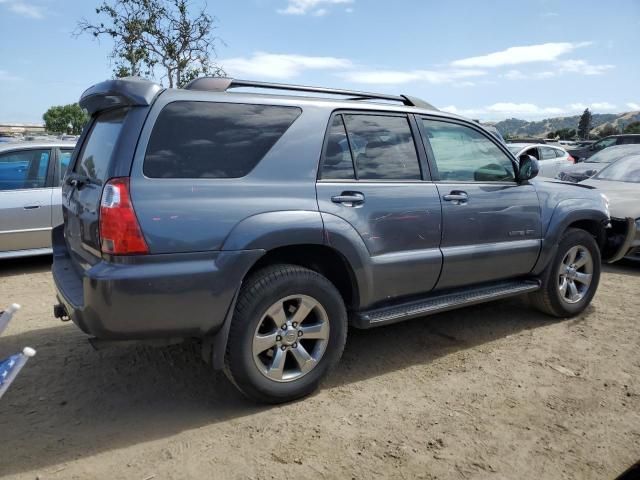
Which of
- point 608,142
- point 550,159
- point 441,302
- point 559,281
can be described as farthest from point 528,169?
point 608,142

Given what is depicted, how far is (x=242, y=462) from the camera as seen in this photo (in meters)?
2.68

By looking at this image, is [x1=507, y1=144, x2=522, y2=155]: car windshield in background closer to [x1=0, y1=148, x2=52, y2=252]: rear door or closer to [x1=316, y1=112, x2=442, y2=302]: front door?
[x1=316, y1=112, x2=442, y2=302]: front door

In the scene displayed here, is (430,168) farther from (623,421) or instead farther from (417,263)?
(623,421)

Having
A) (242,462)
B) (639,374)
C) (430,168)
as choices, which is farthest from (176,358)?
(639,374)

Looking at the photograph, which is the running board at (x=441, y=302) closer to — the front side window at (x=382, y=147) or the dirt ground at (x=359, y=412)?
the dirt ground at (x=359, y=412)

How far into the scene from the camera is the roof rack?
10.5 feet

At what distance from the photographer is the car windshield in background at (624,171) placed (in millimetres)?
8008

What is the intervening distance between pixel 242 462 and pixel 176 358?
143 centimetres

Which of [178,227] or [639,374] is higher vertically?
[178,227]

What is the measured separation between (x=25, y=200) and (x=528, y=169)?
5.55 meters

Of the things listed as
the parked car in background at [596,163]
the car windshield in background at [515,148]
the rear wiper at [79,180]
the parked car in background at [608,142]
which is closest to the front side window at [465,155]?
the rear wiper at [79,180]

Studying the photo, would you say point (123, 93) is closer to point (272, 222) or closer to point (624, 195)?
point (272, 222)

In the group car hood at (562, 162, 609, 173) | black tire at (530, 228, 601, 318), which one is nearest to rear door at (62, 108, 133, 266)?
black tire at (530, 228, 601, 318)

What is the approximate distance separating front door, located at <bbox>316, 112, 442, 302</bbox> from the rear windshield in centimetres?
122
